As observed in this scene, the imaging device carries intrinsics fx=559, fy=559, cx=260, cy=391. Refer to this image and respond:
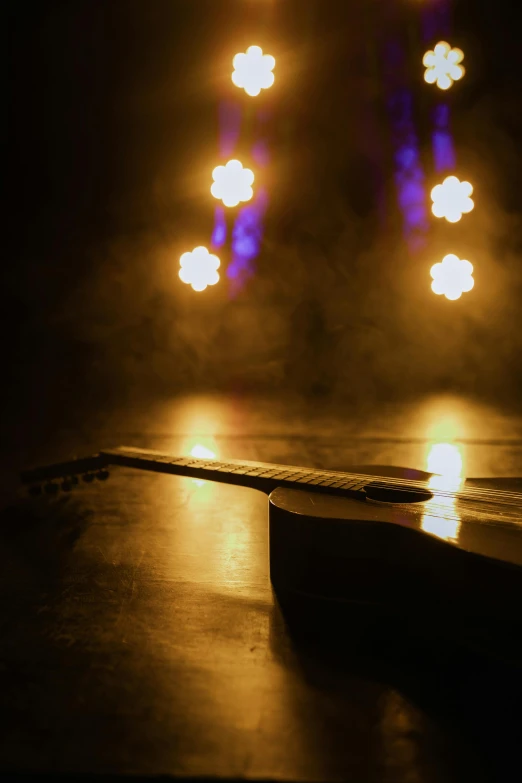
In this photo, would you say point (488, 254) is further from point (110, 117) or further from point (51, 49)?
point (51, 49)

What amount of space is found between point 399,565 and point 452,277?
9.00 ft

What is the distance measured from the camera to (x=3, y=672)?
62 centimetres

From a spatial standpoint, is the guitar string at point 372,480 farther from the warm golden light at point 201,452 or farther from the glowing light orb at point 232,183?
the glowing light orb at point 232,183

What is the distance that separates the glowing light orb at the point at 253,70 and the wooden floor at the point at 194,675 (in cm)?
262

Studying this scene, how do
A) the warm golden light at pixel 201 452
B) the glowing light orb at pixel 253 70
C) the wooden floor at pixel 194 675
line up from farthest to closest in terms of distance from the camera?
the glowing light orb at pixel 253 70, the warm golden light at pixel 201 452, the wooden floor at pixel 194 675

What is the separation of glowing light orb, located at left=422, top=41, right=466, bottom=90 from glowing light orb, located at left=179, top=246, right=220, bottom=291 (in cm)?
155

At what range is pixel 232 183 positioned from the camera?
3.17 metres

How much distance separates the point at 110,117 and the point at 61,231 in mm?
684

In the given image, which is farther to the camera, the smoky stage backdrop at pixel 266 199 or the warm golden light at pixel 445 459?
the smoky stage backdrop at pixel 266 199

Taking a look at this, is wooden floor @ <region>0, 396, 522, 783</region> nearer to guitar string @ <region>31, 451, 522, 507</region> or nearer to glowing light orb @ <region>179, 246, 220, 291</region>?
guitar string @ <region>31, 451, 522, 507</region>

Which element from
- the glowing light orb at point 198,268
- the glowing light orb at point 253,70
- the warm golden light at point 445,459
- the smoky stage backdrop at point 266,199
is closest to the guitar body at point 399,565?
the warm golden light at point 445,459

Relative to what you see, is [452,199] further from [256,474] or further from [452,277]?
[256,474]

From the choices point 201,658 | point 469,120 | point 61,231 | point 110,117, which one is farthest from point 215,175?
point 201,658

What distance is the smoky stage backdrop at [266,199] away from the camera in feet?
9.80
